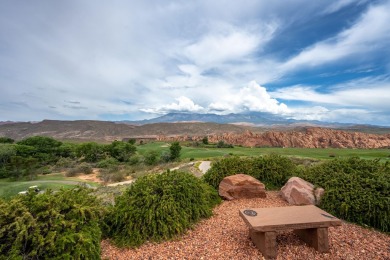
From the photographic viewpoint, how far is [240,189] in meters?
8.14

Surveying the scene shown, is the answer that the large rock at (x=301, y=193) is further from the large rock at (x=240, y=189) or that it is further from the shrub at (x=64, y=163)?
the shrub at (x=64, y=163)

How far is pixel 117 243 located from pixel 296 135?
86595 millimetres

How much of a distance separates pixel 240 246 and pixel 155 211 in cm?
208

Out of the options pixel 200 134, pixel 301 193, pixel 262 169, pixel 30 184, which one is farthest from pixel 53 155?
pixel 200 134

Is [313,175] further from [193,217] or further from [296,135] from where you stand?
[296,135]

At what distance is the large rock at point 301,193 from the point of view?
7207 millimetres

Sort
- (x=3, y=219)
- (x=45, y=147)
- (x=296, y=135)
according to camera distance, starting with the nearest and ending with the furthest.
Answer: (x=3, y=219) < (x=45, y=147) < (x=296, y=135)

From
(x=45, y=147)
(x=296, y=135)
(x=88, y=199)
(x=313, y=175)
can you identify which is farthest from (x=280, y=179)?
(x=296, y=135)

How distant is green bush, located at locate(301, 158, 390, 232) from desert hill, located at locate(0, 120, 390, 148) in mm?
70701

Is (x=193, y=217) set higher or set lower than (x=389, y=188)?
lower

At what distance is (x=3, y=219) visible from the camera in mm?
3723

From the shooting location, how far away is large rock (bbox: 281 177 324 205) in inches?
284

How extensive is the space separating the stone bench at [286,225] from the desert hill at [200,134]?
244ft

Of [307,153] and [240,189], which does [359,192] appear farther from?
[307,153]
